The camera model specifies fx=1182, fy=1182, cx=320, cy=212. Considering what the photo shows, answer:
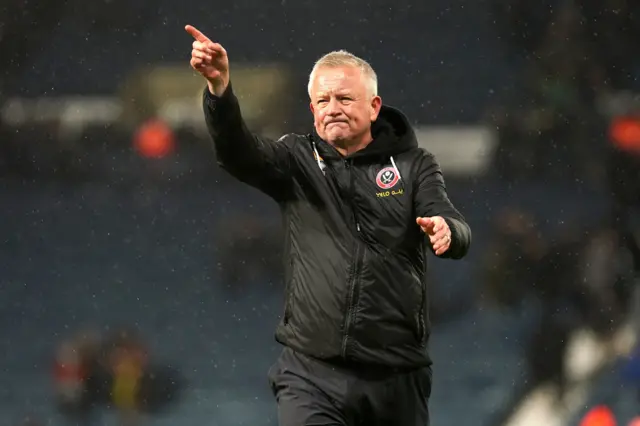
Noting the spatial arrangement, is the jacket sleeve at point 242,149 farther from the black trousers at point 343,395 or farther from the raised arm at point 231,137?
the black trousers at point 343,395

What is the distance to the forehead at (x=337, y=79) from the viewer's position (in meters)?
2.21

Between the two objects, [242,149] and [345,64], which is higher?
[345,64]

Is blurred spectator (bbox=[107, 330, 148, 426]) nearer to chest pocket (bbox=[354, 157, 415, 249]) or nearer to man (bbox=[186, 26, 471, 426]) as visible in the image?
man (bbox=[186, 26, 471, 426])

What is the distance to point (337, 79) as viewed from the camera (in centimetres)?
221

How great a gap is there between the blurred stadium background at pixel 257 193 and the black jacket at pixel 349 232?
2.00 metres

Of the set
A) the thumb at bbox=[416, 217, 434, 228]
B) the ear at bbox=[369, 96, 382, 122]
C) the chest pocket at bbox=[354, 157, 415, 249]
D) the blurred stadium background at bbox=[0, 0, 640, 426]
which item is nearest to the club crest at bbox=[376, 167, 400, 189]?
the chest pocket at bbox=[354, 157, 415, 249]

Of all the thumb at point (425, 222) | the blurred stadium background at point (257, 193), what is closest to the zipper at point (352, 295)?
the thumb at point (425, 222)

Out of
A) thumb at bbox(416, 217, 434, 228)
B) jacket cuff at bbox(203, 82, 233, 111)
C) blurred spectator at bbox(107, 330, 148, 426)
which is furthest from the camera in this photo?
blurred spectator at bbox(107, 330, 148, 426)

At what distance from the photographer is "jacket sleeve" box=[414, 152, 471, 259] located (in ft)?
6.65

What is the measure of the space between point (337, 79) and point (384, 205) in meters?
0.25

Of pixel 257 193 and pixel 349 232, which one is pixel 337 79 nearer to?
pixel 349 232

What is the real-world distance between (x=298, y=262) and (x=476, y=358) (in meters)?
2.13

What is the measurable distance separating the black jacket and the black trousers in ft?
0.11

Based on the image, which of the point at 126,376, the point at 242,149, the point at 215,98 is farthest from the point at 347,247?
the point at 126,376
